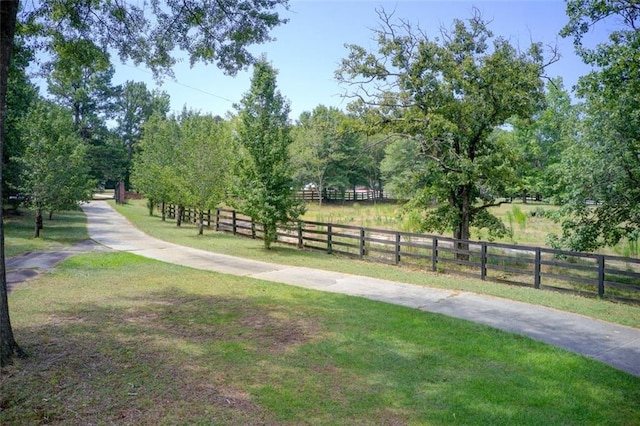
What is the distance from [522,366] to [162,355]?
13.9ft

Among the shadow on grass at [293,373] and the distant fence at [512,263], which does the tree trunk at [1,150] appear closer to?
the shadow on grass at [293,373]

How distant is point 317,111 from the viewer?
59.1m

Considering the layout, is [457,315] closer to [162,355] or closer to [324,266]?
[162,355]

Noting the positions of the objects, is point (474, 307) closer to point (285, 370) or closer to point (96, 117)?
point (285, 370)

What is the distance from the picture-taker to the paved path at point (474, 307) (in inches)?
240

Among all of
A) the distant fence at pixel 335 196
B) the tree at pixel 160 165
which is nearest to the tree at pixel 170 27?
the tree at pixel 160 165

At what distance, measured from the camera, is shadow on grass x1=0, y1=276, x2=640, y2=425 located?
401 centimetres

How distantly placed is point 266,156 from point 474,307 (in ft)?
31.2

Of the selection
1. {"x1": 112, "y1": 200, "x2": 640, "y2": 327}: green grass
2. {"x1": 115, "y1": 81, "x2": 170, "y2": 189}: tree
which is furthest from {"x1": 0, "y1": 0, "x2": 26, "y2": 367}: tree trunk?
{"x1": 115, "y1": 81, "x2": 170, "y2": 189}: tree

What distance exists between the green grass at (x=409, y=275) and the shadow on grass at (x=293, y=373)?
108 inches

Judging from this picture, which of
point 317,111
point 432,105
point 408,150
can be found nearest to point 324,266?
point 432,105

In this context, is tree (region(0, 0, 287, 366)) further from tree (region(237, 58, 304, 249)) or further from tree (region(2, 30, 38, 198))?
tree (region(2, 30, 38, 198))

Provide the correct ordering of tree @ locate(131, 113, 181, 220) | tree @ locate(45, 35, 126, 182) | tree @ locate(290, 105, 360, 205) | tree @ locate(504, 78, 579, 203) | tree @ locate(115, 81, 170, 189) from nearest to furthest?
tree @ locate(131, 113, 181, 220)
tree @ locate(504, 78, 579, 203)
tree @ locate(290, 105, 360, 205)
tree @ locate(45, 35, 126, 182)
tree @ locate(115, 81, 170, 189)

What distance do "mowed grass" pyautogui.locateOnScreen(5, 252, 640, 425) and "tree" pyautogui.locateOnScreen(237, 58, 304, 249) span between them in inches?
302
